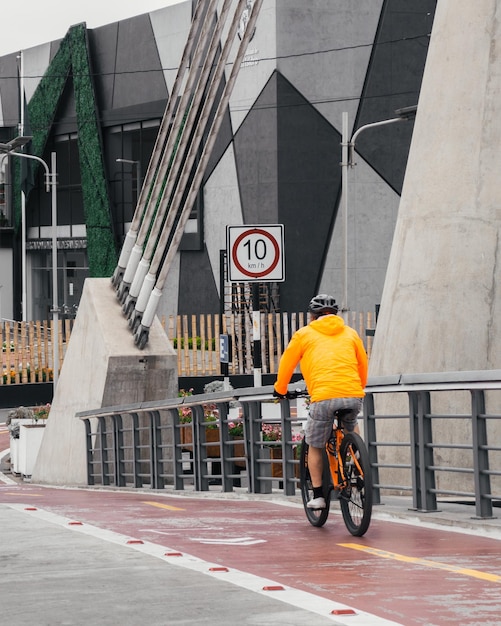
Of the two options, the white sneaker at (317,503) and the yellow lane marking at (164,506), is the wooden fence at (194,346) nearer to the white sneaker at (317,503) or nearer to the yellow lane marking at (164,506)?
the yellow lane marking at (164,506)

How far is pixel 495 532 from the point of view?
10359 millimetres

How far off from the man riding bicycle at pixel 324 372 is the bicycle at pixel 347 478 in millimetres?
63

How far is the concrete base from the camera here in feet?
75.2

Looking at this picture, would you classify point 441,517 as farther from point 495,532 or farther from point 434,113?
point 434,113

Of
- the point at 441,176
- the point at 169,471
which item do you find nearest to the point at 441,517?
the point at 441,176

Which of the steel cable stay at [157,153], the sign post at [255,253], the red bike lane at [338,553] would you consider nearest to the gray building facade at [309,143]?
the steel cable stay at [157,153]

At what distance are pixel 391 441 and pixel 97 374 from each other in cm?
958

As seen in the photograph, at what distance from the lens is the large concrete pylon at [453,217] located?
45.9 ft

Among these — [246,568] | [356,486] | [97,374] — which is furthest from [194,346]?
[246,568]

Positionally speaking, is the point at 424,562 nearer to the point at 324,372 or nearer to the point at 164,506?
the point at 324,372

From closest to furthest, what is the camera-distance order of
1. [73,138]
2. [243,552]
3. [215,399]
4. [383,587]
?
[383,587] < [243,552] < [215,399] < [73,138]

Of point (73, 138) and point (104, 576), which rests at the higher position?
point (73, 138)

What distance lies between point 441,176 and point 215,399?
11.3ft

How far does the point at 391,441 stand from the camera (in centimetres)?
1451
